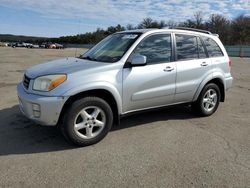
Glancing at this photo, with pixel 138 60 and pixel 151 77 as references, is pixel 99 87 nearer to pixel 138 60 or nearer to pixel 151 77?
pixel 138 60

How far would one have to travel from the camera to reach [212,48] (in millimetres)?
6145

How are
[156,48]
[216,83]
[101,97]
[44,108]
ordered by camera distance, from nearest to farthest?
1. [44,108]
2. [101,97]
3. [156,48]
4. [216,83]

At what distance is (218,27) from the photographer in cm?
6400

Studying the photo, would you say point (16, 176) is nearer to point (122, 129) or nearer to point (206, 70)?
point (122, 129)

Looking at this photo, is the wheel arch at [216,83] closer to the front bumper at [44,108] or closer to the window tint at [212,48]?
the window tint at [212,48]

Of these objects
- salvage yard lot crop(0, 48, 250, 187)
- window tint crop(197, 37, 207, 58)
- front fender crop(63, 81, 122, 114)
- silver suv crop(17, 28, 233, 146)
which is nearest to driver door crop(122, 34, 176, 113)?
silver suv crop(17, 28, 233, 146)

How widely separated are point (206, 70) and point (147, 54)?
4.98ft

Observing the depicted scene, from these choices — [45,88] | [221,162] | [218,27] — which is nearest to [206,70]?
[221,162]

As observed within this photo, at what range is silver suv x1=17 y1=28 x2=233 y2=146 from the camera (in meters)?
4.25

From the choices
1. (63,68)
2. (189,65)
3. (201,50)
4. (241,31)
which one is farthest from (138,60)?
(241,31)

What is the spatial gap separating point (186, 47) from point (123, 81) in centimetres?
172

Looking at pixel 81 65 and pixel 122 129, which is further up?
pixel 81 65

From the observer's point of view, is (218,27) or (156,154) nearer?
(156,154)

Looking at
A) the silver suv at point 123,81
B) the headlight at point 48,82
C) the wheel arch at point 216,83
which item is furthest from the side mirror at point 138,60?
the wheel arch at point 216,83
